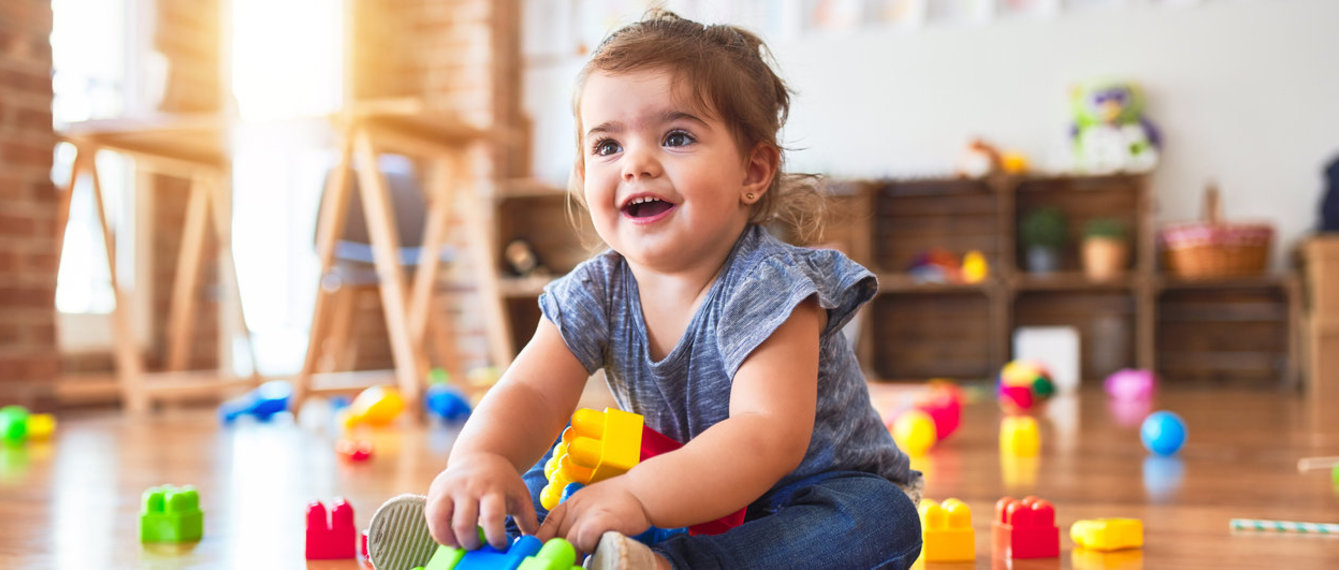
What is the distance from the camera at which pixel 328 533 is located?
919 millimetres

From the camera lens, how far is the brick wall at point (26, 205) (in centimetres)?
251

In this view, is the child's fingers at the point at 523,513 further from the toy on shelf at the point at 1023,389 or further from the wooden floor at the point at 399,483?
the toy on shelf at the point at 1023,389

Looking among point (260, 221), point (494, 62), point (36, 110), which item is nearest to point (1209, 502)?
point (36, 110)

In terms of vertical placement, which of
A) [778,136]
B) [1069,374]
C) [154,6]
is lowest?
[1069,374]

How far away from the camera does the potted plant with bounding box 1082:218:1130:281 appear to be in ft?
14.4

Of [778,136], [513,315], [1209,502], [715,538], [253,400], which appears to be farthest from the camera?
[513,315]

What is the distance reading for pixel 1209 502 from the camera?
121 centimetres

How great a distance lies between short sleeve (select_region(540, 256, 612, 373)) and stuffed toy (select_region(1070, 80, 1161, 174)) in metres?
3.92

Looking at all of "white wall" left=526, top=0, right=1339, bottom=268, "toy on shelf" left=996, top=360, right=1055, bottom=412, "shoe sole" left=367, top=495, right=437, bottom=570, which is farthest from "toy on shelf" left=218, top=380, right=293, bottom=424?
"white wall" left=526, top=0, right=1339, bottom=268

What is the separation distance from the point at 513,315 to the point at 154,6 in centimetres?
221

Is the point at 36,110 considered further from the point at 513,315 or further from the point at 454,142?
the point at 513,315

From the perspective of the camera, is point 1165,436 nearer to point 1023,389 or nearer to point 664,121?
point 1023,389

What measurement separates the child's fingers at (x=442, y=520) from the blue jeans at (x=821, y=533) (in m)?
0.12

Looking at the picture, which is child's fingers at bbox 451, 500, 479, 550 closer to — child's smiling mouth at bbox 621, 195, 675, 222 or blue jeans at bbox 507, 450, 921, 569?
blue jeans at bbox 507, 450, 921, 569
